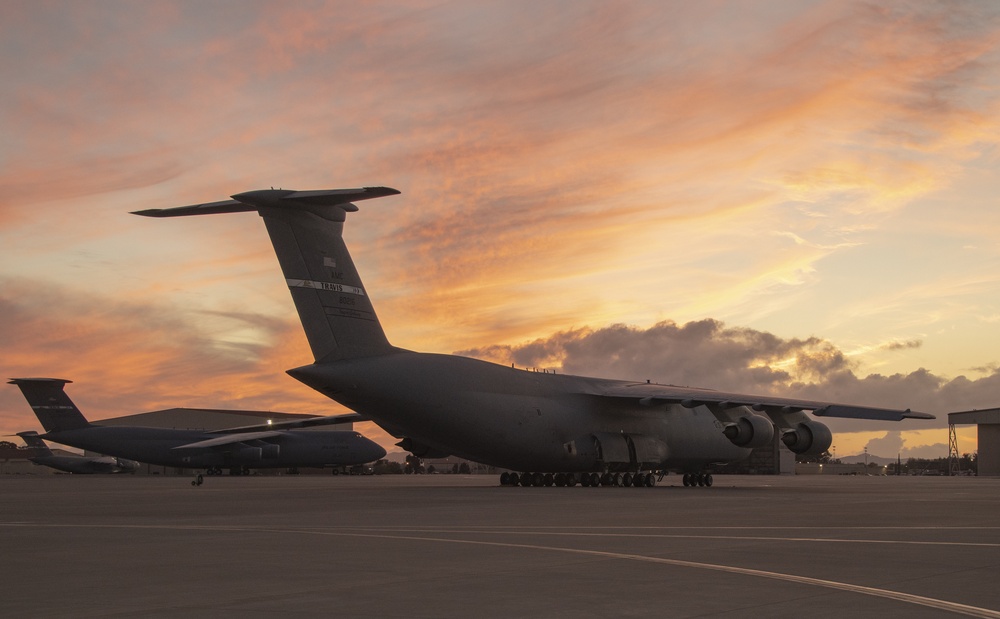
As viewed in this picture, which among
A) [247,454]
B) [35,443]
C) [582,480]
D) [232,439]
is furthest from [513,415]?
[35,443]

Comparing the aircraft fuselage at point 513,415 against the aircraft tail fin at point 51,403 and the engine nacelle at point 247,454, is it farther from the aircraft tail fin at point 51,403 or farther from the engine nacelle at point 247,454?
the aircraft tail fin at point 51,403

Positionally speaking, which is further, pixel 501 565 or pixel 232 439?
pixel 232 439

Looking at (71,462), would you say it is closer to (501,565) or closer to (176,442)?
(176,442)

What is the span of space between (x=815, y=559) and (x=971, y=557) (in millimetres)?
1632

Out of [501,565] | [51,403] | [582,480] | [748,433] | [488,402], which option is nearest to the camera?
[501,565]

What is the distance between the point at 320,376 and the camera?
28375mm

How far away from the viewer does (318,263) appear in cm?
2845

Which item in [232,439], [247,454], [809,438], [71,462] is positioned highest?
[809,438]

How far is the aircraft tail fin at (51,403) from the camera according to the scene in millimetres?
58500

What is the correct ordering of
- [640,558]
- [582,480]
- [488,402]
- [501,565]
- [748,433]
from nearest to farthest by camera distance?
[501,565] → [640,558] → [488,402] → [748,433] → [582,480]

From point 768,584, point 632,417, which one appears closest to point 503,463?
point 632,417

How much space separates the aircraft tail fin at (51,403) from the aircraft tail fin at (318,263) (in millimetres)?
36086

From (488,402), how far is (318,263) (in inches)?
306

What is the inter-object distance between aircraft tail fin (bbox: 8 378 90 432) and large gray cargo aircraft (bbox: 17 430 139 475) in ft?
20.5
